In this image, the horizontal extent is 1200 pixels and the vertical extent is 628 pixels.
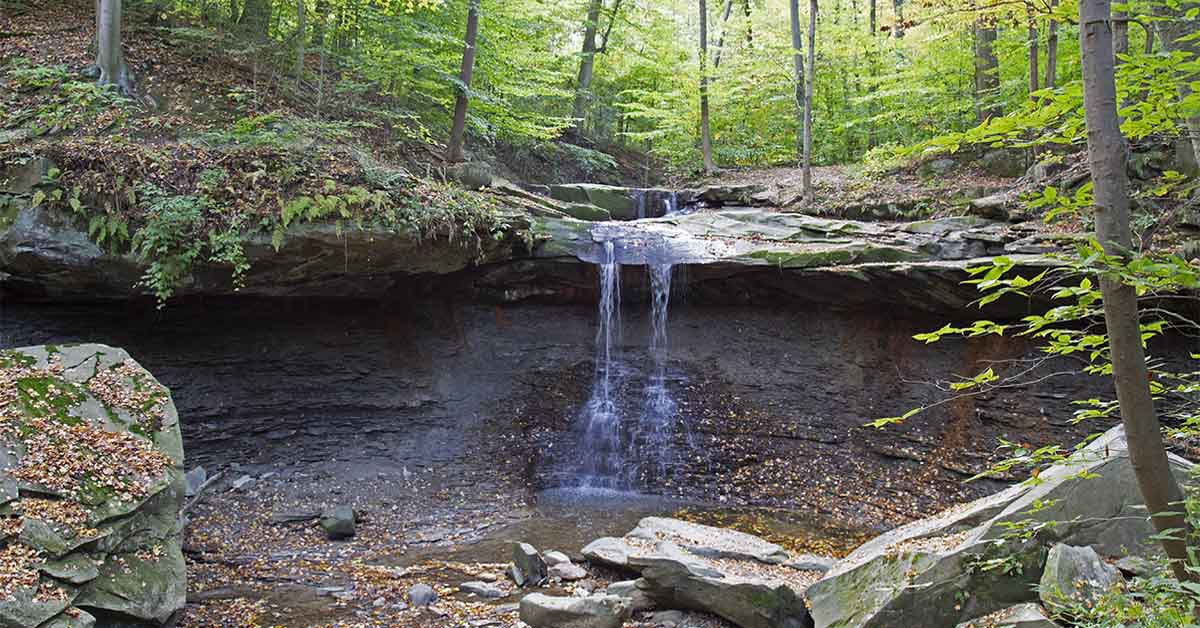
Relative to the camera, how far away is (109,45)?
432 inches

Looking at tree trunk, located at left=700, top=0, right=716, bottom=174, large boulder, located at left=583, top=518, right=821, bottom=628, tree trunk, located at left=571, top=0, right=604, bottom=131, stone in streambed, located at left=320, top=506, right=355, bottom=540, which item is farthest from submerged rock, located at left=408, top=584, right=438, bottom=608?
tree trunk, located at left=571, top=0, right=604, bottom=131

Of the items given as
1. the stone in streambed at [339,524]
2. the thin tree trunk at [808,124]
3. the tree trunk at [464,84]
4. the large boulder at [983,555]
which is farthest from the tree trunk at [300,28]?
the large boulder at [983,555]

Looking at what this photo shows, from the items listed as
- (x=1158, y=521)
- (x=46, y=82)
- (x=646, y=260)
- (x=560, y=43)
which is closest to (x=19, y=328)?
(x=46, y=82)

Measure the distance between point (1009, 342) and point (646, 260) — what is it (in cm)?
535

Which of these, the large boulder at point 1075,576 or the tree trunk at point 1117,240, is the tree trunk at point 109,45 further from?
the large boulder at point 1075,576

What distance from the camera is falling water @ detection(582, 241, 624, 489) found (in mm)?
11469

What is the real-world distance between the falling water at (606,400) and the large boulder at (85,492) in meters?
6.05

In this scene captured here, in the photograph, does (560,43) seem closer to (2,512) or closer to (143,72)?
(143,72)

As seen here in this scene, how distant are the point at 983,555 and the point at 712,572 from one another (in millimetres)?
2226

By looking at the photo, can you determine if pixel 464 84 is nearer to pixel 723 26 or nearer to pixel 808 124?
pixel 808 124

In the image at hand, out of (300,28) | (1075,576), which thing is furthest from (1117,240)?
(300,28)

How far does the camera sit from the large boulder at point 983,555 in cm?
468

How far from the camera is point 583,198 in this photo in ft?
48.5

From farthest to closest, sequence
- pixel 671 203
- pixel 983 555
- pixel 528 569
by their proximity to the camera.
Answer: pixel 671 203
pixel 528 569
pixel 983 555
